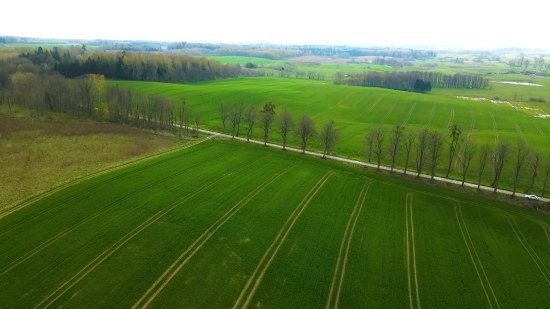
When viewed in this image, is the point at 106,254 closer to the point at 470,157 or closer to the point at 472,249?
the point at 472,249

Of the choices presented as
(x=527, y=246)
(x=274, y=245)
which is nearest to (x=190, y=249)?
(x=274, y=245)

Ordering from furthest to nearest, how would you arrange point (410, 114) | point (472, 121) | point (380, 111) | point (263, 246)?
1. point (380, 111)
2. point (410, 114)
3. point (472, 121)
4. point (263, 246)

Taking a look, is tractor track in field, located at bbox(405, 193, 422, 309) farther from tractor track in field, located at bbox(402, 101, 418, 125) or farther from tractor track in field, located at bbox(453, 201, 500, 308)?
tractor track in field, located at bbox(402, 101, 418, 125)

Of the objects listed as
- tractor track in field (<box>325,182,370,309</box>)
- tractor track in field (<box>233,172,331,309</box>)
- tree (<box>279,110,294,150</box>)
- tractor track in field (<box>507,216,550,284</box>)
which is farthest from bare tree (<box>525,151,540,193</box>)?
tree (<box>279,110,294,150</box>)

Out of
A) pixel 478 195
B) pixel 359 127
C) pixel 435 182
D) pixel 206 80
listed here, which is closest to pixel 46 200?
pixel 435 182

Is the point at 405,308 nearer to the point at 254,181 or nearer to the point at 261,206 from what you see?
the point at 261,206

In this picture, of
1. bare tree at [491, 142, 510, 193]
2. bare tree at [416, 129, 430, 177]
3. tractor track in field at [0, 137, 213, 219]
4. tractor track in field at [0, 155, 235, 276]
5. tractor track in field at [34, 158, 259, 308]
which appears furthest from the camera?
bare tree at [416, 129, 430, 177]

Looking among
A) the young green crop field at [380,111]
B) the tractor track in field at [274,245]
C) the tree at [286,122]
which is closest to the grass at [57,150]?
the young green crop field at [380,111]
